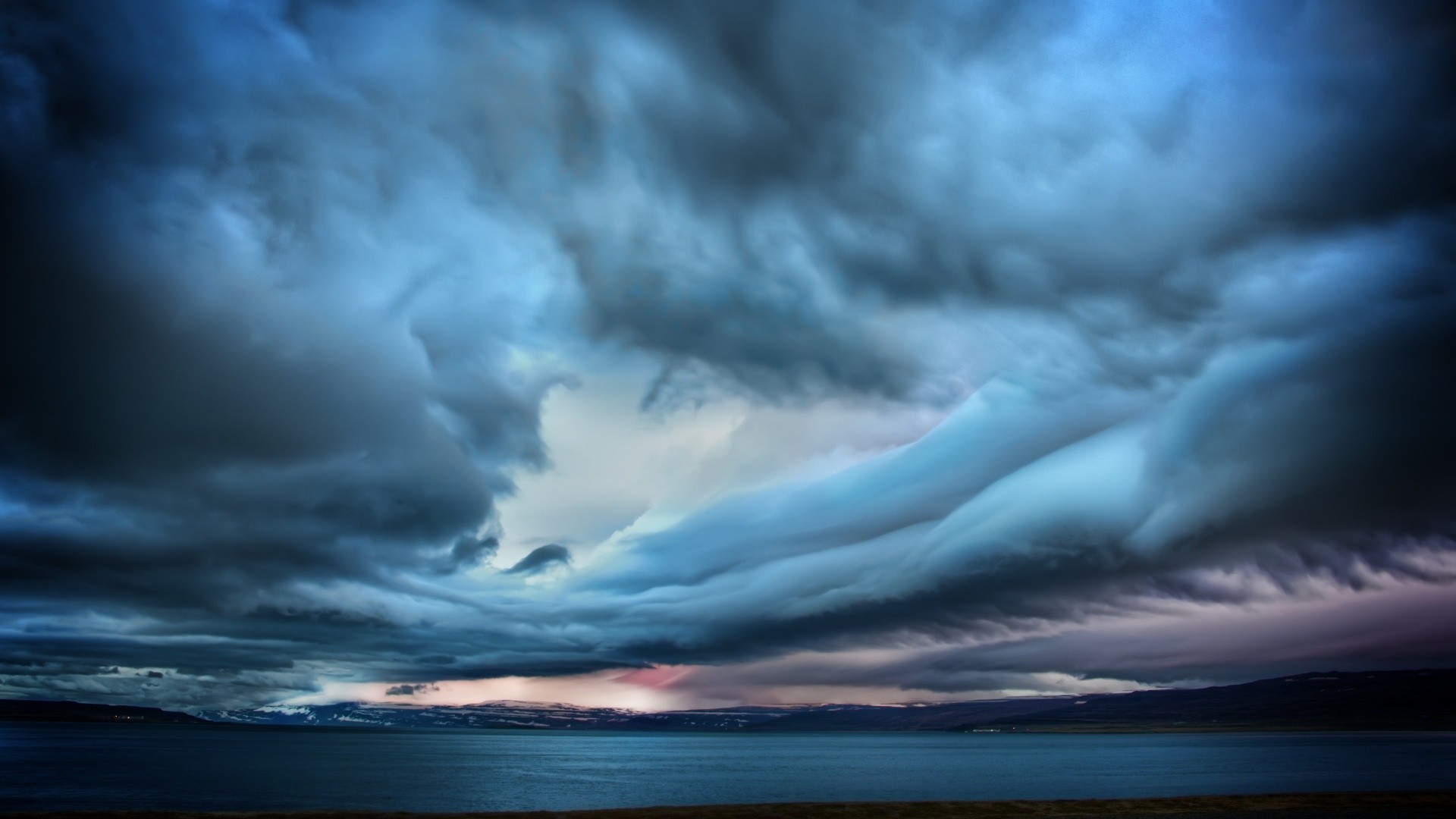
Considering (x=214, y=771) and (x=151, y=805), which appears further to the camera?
(x=214, y=771)

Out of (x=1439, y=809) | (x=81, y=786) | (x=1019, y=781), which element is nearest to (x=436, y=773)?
(x=81, y=786)

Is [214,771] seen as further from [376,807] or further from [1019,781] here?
[1019,781]

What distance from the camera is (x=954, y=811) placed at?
8219cm

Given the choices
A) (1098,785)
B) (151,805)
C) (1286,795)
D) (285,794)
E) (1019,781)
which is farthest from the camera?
(1019,781)

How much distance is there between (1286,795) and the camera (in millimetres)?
100188

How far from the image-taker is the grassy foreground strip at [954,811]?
79375 millimetres

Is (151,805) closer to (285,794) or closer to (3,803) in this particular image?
(3,803)

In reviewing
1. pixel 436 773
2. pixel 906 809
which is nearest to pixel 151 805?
pixel 436 773

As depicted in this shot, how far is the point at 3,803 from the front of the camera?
104375mm

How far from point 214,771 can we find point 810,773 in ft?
446

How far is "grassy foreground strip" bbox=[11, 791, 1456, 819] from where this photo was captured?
79375 mm

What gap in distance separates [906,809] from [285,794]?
10260cm

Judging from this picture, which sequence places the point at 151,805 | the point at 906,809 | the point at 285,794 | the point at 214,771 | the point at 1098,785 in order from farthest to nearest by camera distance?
the point at 214,771
the point at 1098,785
the point at 285,794
the point at 151,805
the point at 906,809

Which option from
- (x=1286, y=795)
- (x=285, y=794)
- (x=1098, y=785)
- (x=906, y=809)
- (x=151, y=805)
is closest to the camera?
(x=906, y=809)
